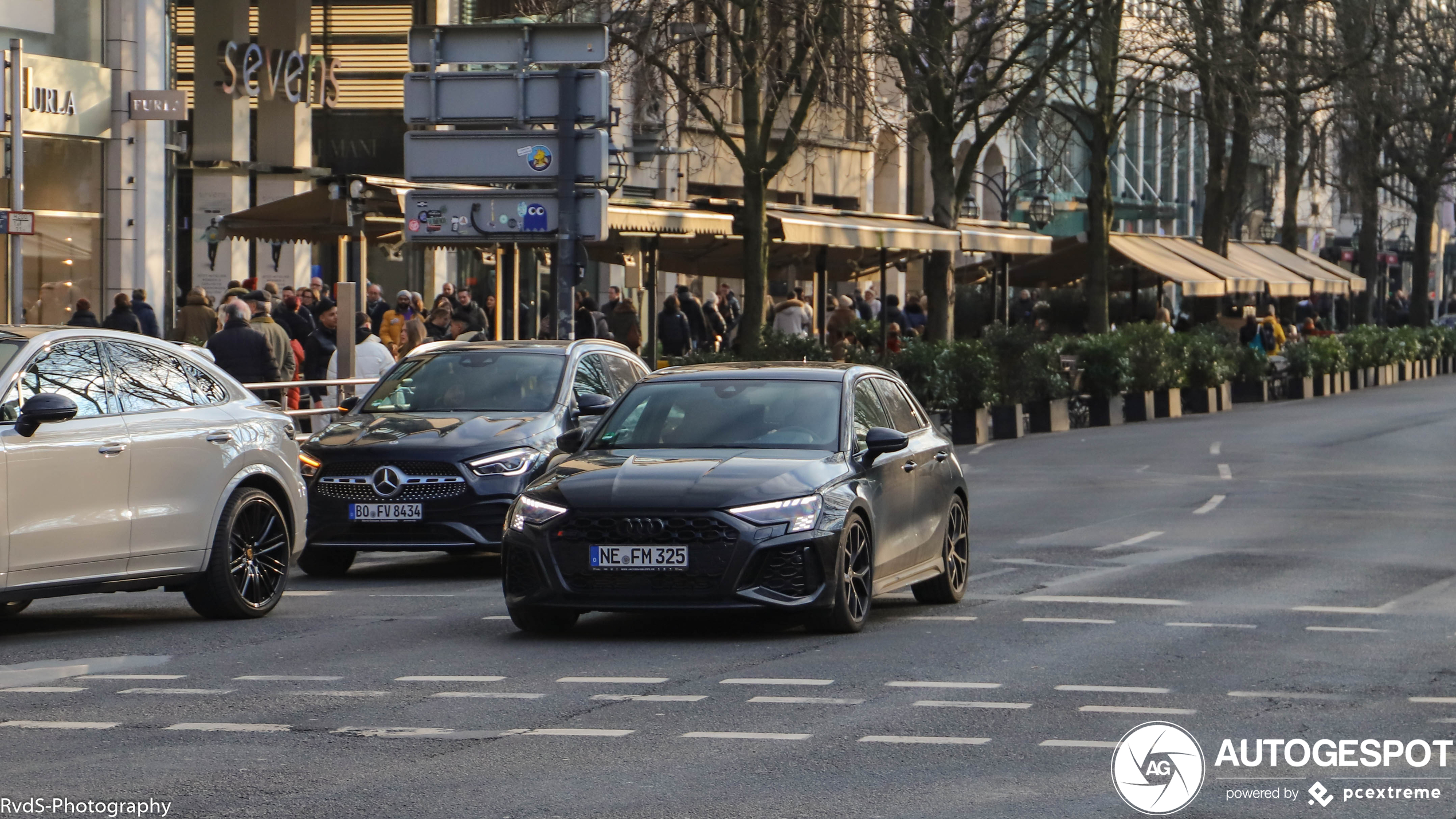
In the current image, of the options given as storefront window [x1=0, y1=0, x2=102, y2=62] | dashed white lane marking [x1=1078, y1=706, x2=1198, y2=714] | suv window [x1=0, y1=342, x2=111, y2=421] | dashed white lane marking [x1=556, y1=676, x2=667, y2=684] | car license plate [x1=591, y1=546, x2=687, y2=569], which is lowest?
dashed white lane marking [x1=556, y1=676, x2=667, y2=684]

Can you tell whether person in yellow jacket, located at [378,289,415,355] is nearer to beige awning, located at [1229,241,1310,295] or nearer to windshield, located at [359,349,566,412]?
windshield, located at [359,349,566,412]

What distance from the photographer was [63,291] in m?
30.5

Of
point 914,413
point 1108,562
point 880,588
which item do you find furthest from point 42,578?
point 1108,562

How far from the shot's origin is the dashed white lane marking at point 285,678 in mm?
9641

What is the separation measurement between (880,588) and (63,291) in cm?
2138

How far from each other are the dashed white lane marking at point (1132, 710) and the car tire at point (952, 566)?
382 cm

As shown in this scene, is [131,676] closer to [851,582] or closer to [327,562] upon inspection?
[851,582]

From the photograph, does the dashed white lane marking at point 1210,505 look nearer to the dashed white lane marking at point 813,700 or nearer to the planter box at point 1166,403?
the dashed white lane marking at point 813,700

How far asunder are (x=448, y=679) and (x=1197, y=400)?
30.7 m

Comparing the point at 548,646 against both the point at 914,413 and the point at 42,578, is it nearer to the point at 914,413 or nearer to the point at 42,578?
the point at 42,578

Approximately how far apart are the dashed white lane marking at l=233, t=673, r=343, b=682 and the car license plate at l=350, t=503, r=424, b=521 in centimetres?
443

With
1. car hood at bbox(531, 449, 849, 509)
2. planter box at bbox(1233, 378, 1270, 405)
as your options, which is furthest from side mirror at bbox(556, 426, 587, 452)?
planter box at bbox(1233, 378, 1270, 405)

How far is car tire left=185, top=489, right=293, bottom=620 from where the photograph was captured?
1179 centimetres
